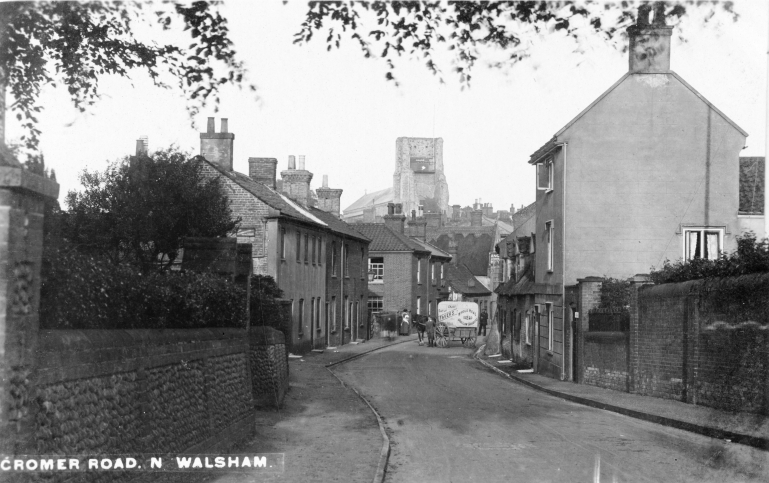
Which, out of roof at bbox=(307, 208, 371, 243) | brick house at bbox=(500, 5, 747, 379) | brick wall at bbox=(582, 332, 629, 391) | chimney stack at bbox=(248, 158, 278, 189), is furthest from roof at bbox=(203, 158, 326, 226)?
brick wall at bbox=(582, 332, 629, 391)

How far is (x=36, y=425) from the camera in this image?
549 centimetres

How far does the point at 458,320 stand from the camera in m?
46.9

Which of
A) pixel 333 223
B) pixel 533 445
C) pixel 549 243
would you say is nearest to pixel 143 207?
pixel 549 243

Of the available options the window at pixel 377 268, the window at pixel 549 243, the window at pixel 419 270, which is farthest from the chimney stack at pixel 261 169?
the window at pixel 419 270

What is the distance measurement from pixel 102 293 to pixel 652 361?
15.1 m

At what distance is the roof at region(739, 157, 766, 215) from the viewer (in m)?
24.5

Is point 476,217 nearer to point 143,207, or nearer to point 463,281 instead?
point 463,281

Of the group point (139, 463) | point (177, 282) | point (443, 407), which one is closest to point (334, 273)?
point (443, 407)

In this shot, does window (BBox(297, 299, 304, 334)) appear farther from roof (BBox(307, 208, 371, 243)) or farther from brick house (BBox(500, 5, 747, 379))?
brick house (BBox(500, 5, 747, 379))

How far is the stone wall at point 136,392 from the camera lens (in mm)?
5762

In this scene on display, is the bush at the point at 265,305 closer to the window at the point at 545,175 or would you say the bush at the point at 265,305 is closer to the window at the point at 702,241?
the window at the point at 545,175

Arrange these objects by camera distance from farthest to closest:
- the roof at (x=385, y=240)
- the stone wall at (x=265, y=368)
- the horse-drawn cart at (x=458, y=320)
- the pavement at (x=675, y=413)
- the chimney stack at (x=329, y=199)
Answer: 1. the roof at (x=385, y=240)
2. the chimney stack at (x=329, y=199)
3. the horse-drawn cart at (x=458, y=320)
4. the stone wall at (x=265, y=368)
5. the pavement at (x=675, y=413)

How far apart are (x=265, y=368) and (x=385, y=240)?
4428 cm

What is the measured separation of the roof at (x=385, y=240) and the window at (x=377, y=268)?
38.5 inches
